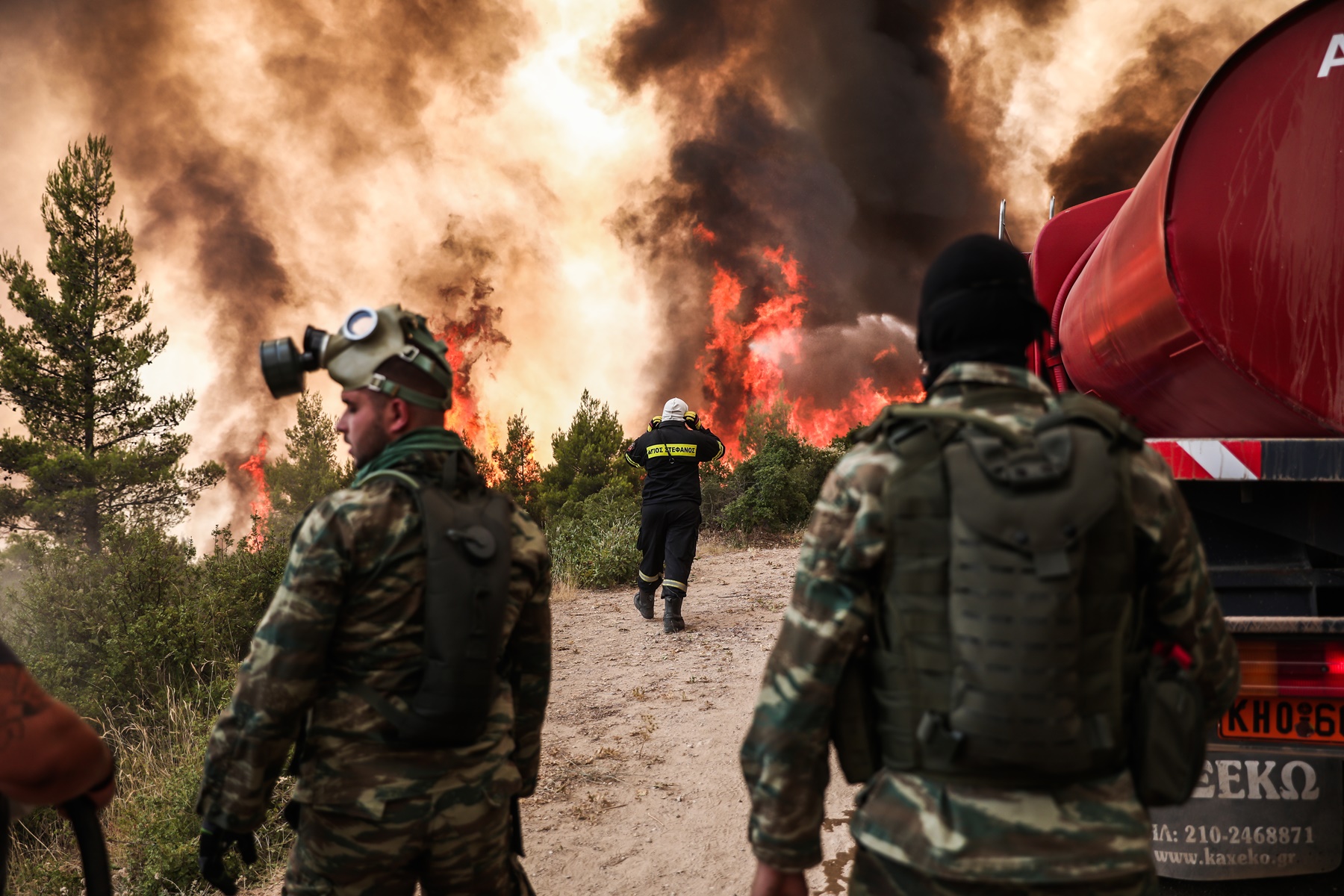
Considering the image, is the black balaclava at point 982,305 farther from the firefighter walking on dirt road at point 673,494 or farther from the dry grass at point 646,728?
the firefighter walking on dirt road at point 673,494

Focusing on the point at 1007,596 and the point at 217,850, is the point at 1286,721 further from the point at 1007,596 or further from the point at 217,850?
the point at 217,850

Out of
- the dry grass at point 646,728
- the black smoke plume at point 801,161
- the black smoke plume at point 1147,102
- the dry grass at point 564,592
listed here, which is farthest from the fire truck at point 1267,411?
the black smoke plume at point 801,161

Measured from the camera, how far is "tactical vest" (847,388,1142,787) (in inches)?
50.3

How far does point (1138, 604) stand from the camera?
1.45m

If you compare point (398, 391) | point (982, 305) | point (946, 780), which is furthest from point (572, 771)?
point (982, 305)

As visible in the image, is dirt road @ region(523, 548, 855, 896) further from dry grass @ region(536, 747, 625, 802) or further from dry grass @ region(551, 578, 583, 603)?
dry grass @ region(551, 578, 583, 603)

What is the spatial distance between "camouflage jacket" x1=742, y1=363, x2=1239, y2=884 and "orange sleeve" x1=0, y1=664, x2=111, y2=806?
3.49 feet

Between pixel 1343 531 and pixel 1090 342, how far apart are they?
1.29m

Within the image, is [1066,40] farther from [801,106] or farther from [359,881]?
[359,881]

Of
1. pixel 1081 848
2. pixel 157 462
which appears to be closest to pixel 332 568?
pixel 1081 848

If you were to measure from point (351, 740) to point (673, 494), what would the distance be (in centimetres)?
596

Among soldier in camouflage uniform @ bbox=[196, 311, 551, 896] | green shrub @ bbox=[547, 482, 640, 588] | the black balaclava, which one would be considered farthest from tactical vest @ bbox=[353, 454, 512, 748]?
green shrub @ bbox=[547, 482, 640, 588]

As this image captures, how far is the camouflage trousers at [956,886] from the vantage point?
4.37ft

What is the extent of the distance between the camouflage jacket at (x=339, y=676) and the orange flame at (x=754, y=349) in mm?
38200
